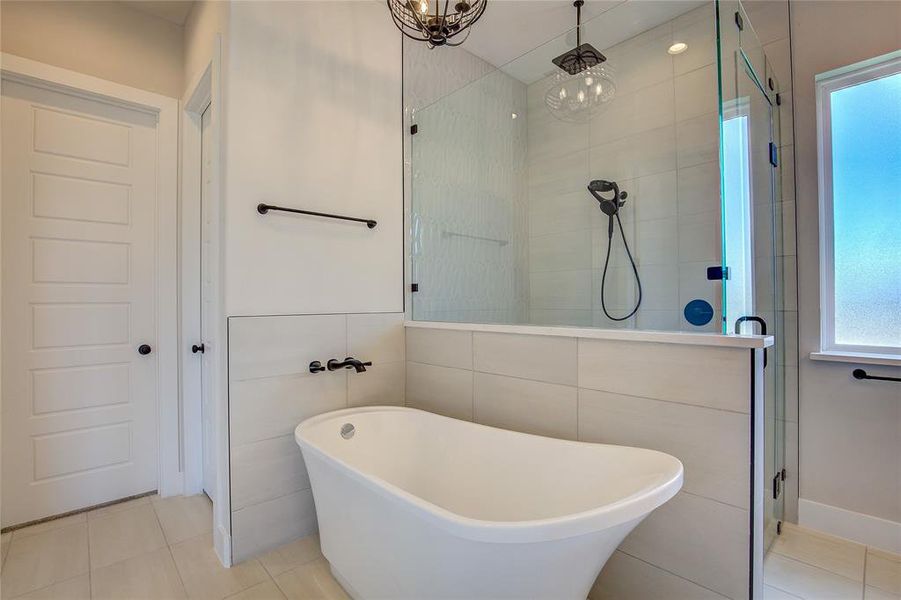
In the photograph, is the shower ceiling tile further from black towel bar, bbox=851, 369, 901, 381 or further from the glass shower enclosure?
black towel bar, bbox=851, 369, 901, 381

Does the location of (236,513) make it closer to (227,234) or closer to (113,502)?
(113,502)

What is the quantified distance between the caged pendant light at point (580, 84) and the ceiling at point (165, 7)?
212 centimetres

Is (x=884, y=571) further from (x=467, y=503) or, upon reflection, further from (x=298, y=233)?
(x=298, y=233)

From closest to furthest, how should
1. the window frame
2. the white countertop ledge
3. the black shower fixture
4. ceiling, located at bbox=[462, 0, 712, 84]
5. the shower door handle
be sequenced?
the white countertop ledge, the shower door handle, the window frame, ceiling, located at bbox=[462, 0, 712, 84], the black shower fixture

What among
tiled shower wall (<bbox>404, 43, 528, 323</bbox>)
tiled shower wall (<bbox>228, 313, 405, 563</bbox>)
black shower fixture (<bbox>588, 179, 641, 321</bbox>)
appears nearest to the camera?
tiled shower wall (<bbox>228, 313, 405, 563</bbox>)

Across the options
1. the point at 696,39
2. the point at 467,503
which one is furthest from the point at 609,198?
the point at 467,503

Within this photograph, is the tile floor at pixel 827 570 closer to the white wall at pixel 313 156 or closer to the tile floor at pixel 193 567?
the tile floor at pixel 193 567

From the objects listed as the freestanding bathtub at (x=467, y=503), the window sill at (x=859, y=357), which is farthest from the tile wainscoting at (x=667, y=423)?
the window sill at (x=859, y=357)

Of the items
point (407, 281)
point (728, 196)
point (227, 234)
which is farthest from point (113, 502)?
point (728, 196)

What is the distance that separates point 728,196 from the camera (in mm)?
1544

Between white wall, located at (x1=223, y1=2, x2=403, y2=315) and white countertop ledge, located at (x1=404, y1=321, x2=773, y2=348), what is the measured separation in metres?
0.67

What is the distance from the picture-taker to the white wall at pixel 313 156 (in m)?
1.70

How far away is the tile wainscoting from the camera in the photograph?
1.17 meters

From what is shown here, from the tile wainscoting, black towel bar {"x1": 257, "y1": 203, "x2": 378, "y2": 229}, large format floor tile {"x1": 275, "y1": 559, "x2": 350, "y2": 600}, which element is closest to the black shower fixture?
the tile wainscoting
